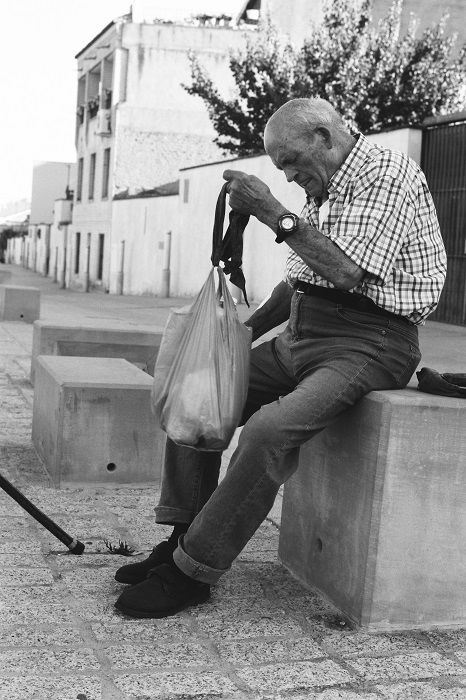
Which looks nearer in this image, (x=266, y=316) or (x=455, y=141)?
(x=266, y=316)

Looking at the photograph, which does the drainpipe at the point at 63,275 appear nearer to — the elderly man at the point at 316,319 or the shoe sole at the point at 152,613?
the elderly man at the point at 316,319

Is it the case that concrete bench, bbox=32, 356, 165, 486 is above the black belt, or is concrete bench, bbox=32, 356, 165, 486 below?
below

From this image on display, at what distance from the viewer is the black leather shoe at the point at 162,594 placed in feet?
10.8

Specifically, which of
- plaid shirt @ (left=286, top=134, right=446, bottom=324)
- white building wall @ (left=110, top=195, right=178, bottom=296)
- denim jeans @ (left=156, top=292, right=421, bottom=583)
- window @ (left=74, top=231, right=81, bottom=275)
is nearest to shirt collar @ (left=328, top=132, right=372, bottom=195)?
plaid shirt @ (left=286, top=134, right=446, bottom=324)

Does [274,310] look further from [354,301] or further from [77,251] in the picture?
[77,251]

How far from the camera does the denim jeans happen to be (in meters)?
3.24

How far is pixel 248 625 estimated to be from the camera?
3.29m

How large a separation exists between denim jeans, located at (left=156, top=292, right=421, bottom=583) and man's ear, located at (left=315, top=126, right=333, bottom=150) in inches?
20.1

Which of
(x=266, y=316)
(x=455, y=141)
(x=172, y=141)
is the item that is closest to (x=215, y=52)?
(x=172, y=141)

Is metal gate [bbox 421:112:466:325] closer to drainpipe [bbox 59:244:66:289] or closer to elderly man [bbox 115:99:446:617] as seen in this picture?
elderly man [bbox 115:99:446:617]

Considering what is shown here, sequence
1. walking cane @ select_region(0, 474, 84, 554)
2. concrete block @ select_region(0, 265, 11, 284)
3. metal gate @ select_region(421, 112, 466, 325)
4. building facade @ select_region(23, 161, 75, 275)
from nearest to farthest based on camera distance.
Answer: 1. walking cane @ select_region(0, 474, 84, 554)
2. metal gate @ select_region(421, 112, 466, 325)
3. concrete block @ select_region(0, 265, 11, 284)
4. building facade @ select_region(23, 161, 75, 275)

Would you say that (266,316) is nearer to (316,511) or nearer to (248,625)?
(316,511)

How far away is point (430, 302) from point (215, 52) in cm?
3412

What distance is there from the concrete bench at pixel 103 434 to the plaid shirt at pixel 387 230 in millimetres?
1932
